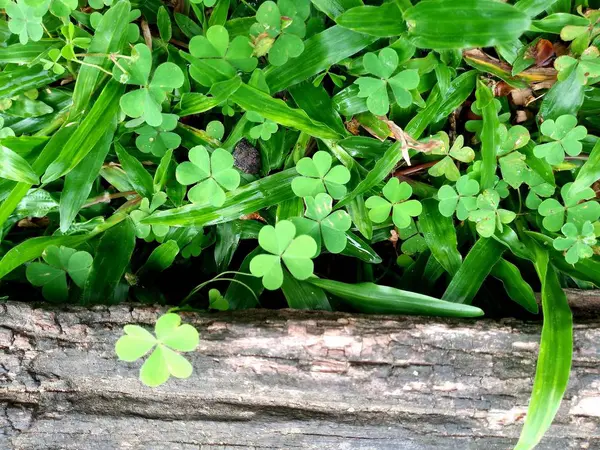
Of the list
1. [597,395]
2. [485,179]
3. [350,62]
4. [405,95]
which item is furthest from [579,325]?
[350,62]

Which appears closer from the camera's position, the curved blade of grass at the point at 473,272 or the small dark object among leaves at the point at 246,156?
the curved blade of grass at the point at 473,272

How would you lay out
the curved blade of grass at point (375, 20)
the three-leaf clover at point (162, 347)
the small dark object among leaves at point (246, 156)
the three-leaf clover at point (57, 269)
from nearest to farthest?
the three-leaf clover at point (162, 347)
the curved blade of grass at point (375, 20)
the three-leaf clover at point (57, 269)
the small dark object among leaves at point (246, 156)

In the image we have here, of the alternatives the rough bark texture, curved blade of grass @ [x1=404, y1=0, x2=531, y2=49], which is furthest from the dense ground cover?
the rough bark texture

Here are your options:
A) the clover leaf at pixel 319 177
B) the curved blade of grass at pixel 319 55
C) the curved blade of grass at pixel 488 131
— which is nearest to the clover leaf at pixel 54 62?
the curved blade of grass at pixel 319 55

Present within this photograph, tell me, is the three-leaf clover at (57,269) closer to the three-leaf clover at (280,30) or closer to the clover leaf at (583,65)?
the three-leaf clover at (280,30)

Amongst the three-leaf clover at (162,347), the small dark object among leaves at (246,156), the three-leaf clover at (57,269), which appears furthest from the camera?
the small dark object among leaves at (246,156)

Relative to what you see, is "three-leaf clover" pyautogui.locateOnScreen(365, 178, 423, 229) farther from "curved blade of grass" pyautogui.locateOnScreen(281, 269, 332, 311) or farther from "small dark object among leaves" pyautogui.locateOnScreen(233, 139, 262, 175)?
"small dark object among leaves" pyautogui.locateOnScreen(233, 139, 262, 175)

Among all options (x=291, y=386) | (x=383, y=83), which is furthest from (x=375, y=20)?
(x=291, y=386)
